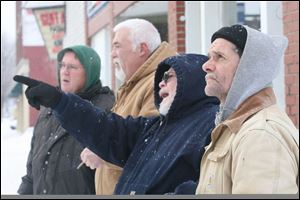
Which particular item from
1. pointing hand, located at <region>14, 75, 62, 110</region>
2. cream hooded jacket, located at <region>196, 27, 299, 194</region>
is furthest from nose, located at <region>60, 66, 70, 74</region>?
cream hooded jacket, located at <region>196, 27, 299, 194</region>

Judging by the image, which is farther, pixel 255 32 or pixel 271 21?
pixel 271 21

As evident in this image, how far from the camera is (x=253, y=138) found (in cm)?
193

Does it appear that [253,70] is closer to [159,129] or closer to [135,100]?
[159,129]

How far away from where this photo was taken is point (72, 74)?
156 inches

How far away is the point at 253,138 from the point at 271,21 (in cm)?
331

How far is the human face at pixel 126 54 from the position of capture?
3.58 metres

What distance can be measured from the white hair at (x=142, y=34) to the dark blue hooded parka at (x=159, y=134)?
585mm

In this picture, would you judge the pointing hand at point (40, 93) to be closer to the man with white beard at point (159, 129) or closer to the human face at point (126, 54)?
the man with white beard at point (159, 129)

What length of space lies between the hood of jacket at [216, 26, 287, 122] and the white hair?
1.45 m

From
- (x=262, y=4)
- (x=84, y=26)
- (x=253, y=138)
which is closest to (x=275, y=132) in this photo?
(x=253, y=138)

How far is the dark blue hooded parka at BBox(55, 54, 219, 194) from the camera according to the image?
8.46 feet

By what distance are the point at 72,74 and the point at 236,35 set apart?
1.91 metres

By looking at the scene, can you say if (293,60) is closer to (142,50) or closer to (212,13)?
(142,50)

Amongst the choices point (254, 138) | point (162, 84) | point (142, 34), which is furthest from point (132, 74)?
point (254, 138)
